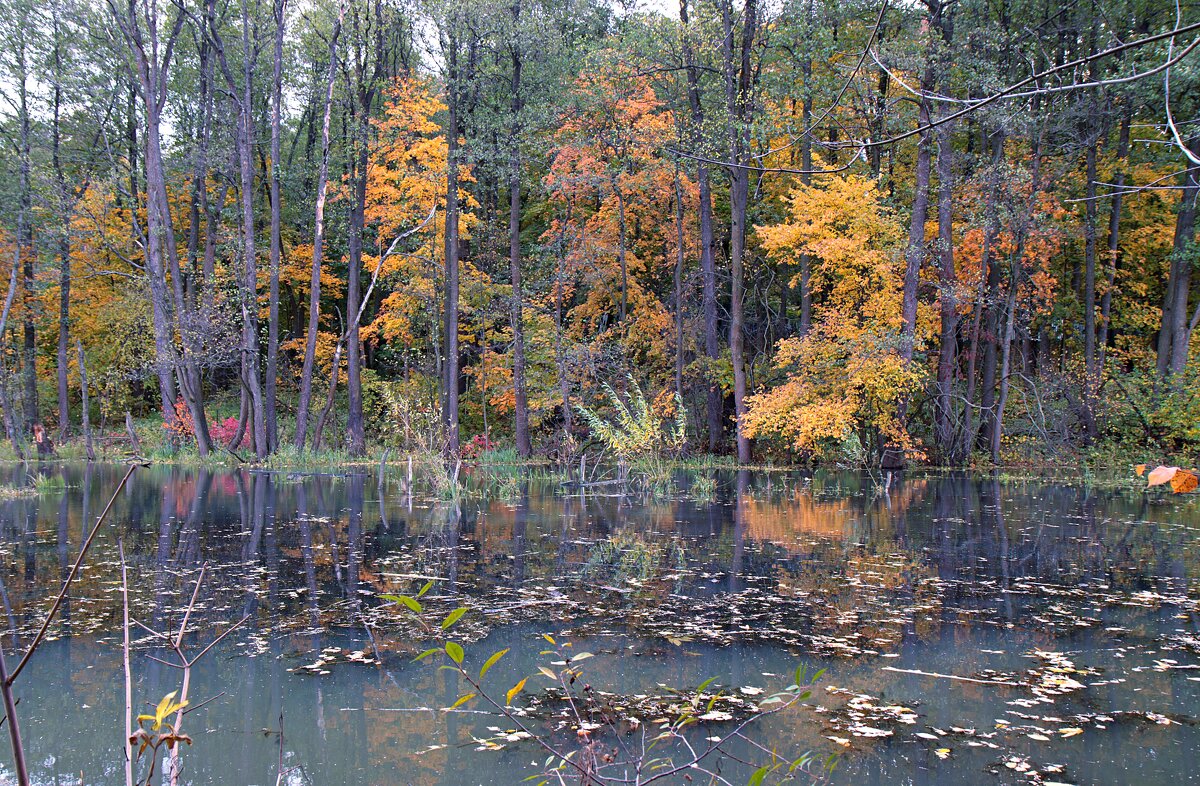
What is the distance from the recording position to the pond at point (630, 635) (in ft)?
11.1

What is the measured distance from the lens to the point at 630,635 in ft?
16.2

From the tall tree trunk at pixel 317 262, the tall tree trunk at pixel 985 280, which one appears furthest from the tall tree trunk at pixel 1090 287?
the tall tree trunk at pixel 317 262

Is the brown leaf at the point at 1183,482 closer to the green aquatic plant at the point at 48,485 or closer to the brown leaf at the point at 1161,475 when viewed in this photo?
the brown leaf at the point at 1161,475

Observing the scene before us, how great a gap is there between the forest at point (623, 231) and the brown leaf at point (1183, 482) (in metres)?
2.81

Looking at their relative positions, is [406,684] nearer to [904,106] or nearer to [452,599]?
[452,599]

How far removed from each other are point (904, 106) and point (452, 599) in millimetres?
17920

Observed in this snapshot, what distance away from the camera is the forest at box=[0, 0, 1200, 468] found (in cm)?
1692

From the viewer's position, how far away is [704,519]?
1025cm

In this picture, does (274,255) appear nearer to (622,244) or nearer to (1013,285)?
(622,244)

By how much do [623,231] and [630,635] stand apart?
17197 mm

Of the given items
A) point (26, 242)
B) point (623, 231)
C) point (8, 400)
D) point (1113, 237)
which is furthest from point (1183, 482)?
point (26, 242)

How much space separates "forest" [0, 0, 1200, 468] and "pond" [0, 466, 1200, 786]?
195 inches

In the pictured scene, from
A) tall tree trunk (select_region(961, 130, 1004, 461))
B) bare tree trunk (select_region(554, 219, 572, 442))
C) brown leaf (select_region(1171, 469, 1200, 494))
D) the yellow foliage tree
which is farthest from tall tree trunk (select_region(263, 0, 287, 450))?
brown leaf (select_region(1171, 469, 1200, 494))

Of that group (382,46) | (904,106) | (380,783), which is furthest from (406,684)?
(382,46)
